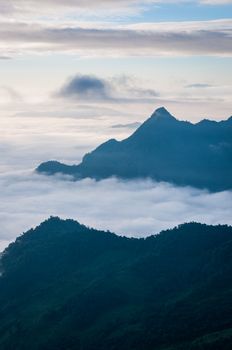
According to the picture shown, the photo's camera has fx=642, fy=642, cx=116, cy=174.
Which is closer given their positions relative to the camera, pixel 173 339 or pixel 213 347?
pixel 213 347

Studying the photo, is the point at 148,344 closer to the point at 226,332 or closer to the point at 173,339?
the point at 173,339

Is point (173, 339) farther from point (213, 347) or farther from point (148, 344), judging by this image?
point (213, 347)

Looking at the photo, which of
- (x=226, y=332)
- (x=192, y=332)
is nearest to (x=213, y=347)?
(x=226, y=332)

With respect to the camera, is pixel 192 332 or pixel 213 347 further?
pixel 192 332

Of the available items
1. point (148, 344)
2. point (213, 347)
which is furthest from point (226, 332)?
point (148, 344)

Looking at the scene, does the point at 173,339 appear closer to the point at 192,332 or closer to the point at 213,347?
the point at 192,332

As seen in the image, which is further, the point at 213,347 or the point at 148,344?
the point at 148,344
